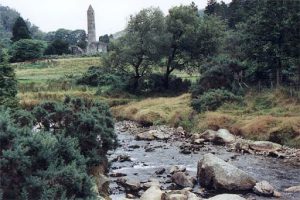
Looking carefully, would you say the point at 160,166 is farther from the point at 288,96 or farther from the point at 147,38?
the point at 147,38

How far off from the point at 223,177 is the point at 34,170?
547 inches

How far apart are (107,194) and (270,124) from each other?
18.9m

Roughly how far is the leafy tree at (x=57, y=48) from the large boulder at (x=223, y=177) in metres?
93.6

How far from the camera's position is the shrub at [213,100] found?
45.1 m

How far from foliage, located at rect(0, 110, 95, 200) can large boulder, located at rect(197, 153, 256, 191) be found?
469 inches

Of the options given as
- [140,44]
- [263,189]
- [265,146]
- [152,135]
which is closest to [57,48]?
[140,44]

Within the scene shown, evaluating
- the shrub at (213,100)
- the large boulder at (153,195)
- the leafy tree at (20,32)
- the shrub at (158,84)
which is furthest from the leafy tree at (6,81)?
the leafy tree at (20,32)

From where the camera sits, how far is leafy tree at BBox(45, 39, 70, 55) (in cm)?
11347

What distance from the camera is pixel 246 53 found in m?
49.7

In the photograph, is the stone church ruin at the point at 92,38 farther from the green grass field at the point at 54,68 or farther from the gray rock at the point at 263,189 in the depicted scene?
the gray rock at the point at 263,189

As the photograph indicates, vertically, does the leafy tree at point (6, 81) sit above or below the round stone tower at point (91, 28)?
below

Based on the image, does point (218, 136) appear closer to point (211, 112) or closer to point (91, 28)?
point (211, 112)

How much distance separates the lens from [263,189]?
23062 millimetres

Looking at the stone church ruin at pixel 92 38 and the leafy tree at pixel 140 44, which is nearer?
the leafy tree at pixel 140 44
